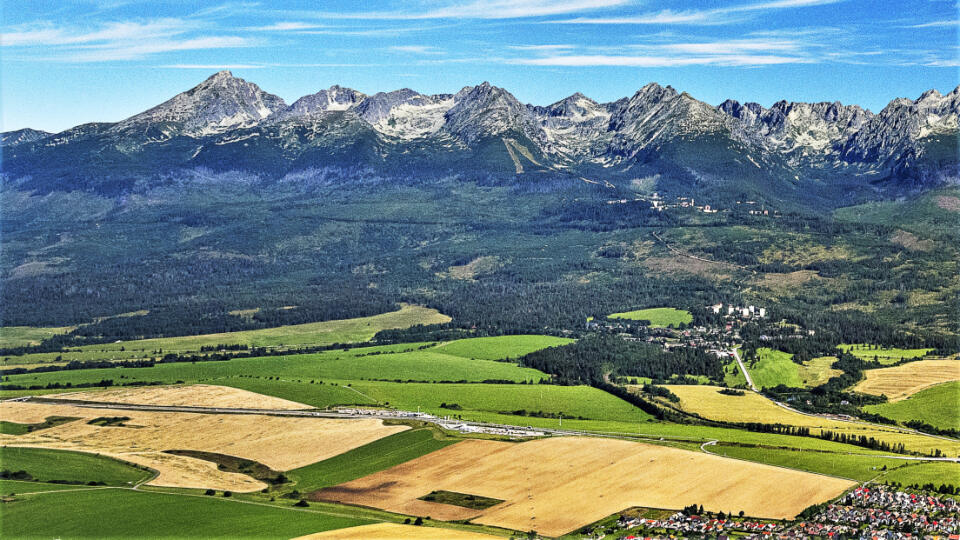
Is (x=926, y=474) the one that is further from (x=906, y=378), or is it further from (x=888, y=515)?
(x=906, y=378)

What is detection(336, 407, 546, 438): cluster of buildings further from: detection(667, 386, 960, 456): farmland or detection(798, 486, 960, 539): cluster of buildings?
detection(798, 486, 960, 539): cluster of buildings

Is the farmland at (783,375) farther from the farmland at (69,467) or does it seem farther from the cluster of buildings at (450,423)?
the farmland at (69,467)

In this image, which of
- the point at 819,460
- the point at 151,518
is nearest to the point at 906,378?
the point at 819,460

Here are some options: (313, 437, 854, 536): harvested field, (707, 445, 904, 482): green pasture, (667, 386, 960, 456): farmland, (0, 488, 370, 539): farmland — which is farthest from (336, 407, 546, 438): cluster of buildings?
(0, 488, 370, 539): farmland

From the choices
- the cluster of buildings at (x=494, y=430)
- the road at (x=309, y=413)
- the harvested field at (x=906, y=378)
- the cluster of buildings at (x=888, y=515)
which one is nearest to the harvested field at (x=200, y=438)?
the road at (x=309, y=413)

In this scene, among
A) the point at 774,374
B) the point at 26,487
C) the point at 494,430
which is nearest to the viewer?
the point at 26,487
